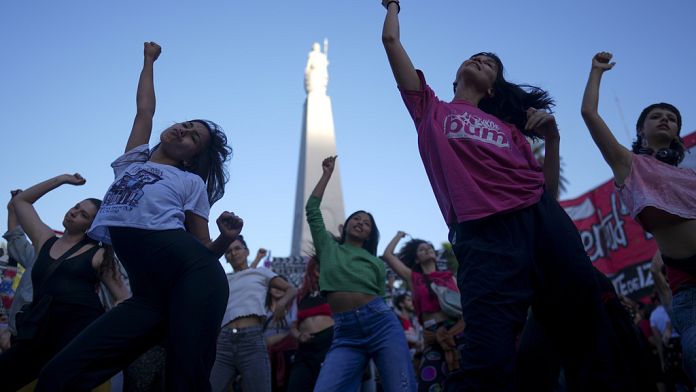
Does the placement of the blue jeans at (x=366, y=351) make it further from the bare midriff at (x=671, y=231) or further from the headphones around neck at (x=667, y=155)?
the headphones around neck at (x=667, y=155)

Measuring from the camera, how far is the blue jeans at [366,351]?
3.98 meters

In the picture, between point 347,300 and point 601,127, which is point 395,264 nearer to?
point 347,300

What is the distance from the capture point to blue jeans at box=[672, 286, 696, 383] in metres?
2.74

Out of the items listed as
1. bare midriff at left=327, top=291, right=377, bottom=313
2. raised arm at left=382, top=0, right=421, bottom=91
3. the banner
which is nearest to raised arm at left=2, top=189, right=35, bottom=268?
bare midriff at left=327, top=291, right=377, bottom=313

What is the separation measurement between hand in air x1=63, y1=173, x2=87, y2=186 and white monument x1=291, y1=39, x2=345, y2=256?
1936 cm

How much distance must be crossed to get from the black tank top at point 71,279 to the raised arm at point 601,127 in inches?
127

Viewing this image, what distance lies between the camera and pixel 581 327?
2.29 m

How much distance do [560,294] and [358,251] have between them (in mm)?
2724

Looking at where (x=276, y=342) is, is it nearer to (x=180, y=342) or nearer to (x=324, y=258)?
(x=324, y=258)

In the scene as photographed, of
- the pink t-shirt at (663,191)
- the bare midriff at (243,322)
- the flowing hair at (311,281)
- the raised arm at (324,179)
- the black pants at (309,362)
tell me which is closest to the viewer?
the pink t-shirt at (663,191)

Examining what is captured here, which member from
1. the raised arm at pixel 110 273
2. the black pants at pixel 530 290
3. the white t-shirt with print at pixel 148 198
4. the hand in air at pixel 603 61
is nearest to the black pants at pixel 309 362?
the raised arm at pixel 110 273

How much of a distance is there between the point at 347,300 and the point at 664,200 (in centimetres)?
236

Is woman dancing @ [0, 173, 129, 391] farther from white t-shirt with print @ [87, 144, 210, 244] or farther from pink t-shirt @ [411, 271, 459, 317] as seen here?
pink t-shirt @ [411, 271, 459, 317]

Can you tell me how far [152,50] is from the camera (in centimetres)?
359
